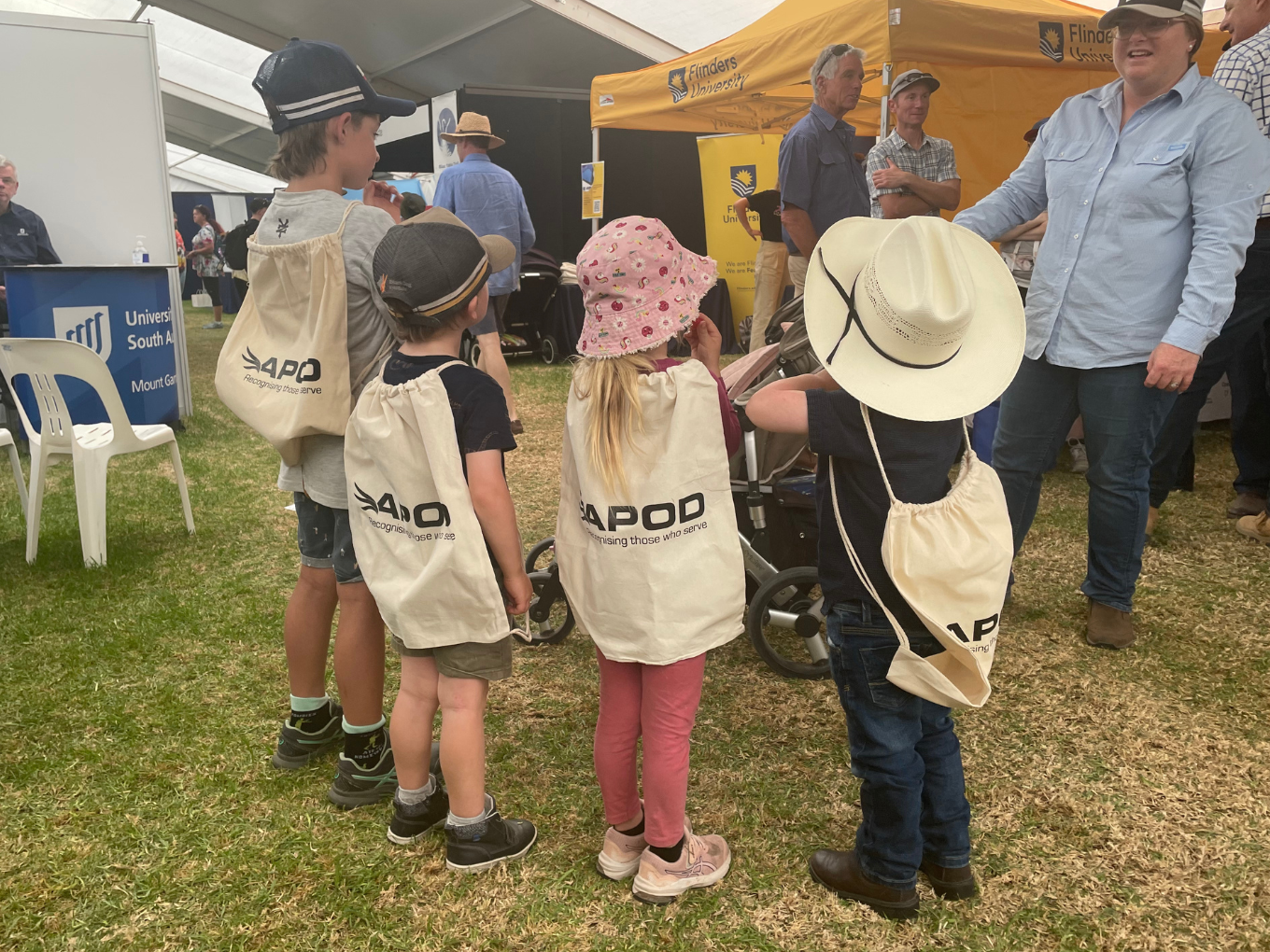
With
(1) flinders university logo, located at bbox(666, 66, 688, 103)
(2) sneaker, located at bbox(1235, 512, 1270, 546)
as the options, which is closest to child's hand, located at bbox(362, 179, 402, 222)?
(2) sneaker, located at bbox(1235, 512, 1270, 546)

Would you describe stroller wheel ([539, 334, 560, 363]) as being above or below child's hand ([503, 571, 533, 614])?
above

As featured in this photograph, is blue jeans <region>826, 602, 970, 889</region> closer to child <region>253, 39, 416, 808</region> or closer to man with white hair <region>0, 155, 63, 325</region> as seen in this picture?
child <region>253, 39, 416, 808</region>

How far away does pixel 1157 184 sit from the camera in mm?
2572

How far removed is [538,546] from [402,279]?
56.2 inches

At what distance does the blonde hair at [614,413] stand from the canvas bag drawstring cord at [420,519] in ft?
0.87

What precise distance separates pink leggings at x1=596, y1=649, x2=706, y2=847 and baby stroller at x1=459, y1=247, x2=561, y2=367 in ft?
25.4

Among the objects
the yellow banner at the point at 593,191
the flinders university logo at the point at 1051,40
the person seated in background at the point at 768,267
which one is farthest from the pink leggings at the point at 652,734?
the yellow banner at the point at 593,191

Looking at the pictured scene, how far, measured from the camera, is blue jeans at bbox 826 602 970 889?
5.49ft

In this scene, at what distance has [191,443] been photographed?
20.0 ft

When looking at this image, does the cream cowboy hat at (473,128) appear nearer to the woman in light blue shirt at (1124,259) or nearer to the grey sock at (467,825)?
the woman in light blue shirt at (1124,259)

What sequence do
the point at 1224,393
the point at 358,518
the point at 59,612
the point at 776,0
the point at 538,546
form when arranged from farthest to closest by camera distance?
the point at 776,0 < the point at 1224,393 < the point at 59,612 < the point at 538,546 < the point at 358,518

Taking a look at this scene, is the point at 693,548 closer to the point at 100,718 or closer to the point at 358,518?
the point at 358,518

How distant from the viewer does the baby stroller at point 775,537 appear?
2691 mm

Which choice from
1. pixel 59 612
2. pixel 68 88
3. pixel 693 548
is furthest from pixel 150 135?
pixel 693 548
